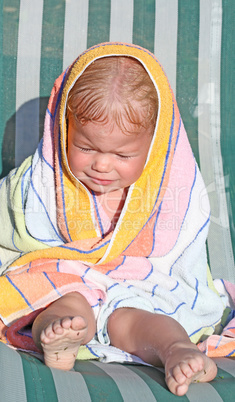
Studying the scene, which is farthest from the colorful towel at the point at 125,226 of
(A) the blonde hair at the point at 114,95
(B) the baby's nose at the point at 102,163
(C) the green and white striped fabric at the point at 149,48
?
(C) the green and white striped fabric at the point at 149,48

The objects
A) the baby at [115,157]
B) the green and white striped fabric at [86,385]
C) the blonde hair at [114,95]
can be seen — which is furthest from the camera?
the blonde hair at [114,95]

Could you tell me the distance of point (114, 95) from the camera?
147 centimetres

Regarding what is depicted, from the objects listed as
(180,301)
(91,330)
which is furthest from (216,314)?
(91,330)

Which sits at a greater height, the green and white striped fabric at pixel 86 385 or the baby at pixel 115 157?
the baby at pixel 115 157

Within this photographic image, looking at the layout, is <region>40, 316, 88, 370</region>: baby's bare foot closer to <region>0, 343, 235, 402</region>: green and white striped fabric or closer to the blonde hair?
<region>0, 343, 235, 402</region>: green and white striped fabric

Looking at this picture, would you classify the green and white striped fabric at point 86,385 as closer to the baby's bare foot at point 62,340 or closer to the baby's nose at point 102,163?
the baby's bare foot at point 62,340

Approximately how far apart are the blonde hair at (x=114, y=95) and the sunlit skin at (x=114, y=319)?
30 mm

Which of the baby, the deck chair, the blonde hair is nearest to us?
the baby

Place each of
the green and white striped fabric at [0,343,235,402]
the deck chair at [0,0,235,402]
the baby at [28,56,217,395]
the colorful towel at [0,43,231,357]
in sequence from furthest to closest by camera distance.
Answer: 1. the deck chair at [0,0,235,402]
2. the colorful towel at [0,43,231,357]
3. the baby at [28,56,217,395]
4. the green and white striped fabric at [0,343,235,402]

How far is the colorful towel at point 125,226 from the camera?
1.63 m

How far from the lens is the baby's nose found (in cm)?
153

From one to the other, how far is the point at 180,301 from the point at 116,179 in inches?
15.9

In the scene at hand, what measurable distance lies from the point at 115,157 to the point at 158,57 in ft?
3.46

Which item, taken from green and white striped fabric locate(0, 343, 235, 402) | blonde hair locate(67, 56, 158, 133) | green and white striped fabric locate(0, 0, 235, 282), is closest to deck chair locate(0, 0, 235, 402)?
green and white striped fabric locate(0, 0, 235, 282)
